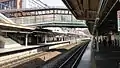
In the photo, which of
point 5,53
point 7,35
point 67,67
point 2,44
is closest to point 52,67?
point 67,67

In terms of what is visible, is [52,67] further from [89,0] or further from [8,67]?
[89,0]

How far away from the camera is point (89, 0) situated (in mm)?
15250

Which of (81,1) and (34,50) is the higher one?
(81,1)

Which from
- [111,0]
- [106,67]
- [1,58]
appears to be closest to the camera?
[111,0]

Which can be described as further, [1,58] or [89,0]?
[1,58]

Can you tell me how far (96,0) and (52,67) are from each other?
7.07 meters

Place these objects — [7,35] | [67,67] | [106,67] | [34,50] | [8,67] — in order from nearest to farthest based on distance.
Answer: [106,67] → [8,67] → [67,67] → [34,50] → [7,35]

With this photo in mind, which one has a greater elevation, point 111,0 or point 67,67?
point 111,0

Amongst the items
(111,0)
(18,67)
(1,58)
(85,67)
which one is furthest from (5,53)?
(111,0)

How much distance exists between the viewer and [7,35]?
4606 cm

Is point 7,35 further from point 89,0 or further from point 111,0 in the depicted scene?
point 111,0

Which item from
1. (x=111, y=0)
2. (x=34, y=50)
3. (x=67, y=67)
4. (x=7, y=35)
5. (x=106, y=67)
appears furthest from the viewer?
(x=7, y=35)

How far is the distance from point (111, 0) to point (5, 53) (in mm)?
18860

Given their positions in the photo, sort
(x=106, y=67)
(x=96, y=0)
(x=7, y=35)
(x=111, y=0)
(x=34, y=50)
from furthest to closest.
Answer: (x=7, y=35) < (x=34, y=50) < (x=106, y=67) < (x=96, y=0) < (x=111, y=0)
